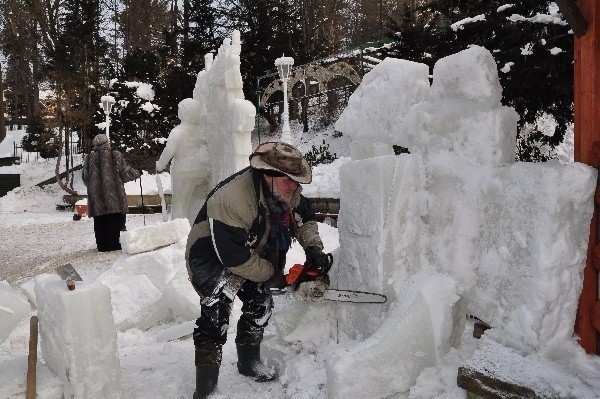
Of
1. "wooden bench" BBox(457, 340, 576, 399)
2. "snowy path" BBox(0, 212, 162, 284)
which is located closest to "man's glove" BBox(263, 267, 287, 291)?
"wooden bench" BBox(457, 340, 576, 399)

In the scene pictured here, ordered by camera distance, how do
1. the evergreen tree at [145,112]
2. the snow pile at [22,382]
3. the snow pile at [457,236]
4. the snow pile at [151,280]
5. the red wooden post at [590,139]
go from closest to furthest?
1. the snow pile at [457,236]
2. the red wooden post at [590,139]
3. the snow pile at [22,382]
4. the snow pile at [151,280]
5. the evergreen tree at [145,112]

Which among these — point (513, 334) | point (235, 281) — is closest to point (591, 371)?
point (513, 334)

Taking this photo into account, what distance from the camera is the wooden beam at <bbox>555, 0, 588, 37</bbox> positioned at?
2061 millimetres

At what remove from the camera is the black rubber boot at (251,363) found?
2.88 metres

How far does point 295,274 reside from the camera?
8.96 feet

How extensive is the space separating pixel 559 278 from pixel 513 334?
326mm

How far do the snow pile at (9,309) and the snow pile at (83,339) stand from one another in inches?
5.6

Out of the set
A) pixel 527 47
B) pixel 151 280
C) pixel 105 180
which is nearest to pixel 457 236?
pixel 151 280

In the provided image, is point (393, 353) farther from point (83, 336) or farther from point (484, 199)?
point (83, 336)

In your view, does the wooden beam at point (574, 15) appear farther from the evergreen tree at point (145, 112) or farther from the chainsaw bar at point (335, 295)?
the evergreen tree at point (145, 112)

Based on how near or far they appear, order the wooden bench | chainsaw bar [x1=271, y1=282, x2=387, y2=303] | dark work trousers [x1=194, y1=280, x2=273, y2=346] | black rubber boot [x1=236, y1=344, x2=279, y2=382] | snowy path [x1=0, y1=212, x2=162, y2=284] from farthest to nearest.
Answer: snowy path [x1=0, y1=212, x2=162, y2=284] → black rubber boot [x1=236, y1=344, x2=279, y2=382] → dark work trousers [x1=194, y1=280, x2=273, y2=346] → chainsaw bar [x1=271, y1=282, x2=387, y2=303] → the wooden bench

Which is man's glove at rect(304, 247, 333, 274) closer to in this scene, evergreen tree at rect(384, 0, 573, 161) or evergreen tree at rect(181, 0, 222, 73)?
evergreen tree at rect(384, 0, 573, 161)

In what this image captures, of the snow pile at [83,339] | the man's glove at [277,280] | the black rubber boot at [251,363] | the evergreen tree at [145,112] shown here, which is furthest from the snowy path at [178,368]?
the evergreen tree at [145,112]

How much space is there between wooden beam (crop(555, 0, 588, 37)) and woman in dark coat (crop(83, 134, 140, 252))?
578 cm
